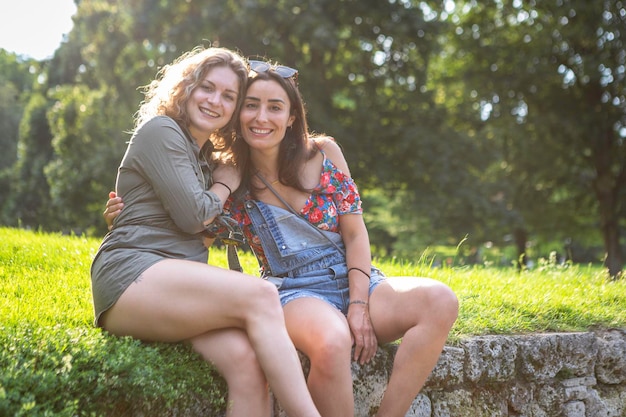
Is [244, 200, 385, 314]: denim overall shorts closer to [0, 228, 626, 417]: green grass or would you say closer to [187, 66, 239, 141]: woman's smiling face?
[187, 66, 239, 141]: woman's smiling face

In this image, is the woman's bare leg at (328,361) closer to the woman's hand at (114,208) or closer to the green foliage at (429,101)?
the woman's hand at (114,208)

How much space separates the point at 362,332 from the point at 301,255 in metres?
0.52

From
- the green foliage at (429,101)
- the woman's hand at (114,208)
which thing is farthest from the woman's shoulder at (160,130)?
the green foliage at (429,101)

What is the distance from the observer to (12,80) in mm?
21078

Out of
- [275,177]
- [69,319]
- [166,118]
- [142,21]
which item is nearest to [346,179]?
[275,177]

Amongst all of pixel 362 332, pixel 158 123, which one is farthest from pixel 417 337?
pixel 158 123

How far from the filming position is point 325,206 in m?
3.28

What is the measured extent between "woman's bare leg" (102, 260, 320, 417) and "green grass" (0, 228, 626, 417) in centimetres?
17

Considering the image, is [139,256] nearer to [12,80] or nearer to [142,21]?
[142,21]

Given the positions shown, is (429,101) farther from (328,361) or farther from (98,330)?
(98,330)

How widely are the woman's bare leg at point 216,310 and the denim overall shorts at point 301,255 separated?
579 millimetres

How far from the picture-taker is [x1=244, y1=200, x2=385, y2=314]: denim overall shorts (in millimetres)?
3127

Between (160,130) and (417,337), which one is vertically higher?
(160,130)

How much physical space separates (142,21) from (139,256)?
36.7 feet
